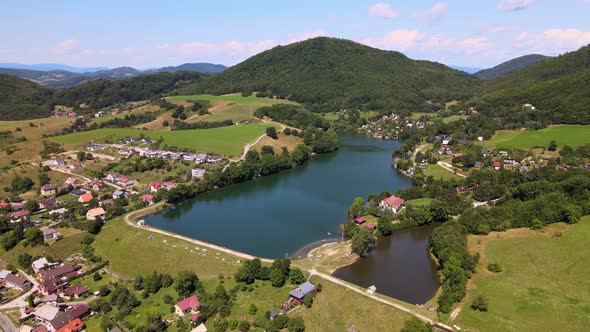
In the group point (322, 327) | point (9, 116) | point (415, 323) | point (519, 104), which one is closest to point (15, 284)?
point (322, 327)

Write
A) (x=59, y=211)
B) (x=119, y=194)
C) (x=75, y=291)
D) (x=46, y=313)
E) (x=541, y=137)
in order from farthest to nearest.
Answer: (x=541, y=137)
(x=119, y=194)
(x=59, y=211)
(x=75, y=291)
(x=46, y=313)

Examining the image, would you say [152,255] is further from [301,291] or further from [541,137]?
[541,137]

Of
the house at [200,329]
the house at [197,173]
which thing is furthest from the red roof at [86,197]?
the house at [200,329]

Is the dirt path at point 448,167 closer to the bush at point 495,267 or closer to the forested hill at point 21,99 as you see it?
the bush at point 495,267

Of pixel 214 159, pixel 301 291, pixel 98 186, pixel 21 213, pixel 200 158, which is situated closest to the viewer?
pixel 301 291

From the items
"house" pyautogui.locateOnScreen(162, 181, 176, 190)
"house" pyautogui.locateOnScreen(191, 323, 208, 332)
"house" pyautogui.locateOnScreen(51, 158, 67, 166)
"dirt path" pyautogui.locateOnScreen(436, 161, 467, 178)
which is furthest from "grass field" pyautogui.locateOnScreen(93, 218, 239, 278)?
"dirt path" pyautogui.locateOnScreen(436, 161, 467, 178)

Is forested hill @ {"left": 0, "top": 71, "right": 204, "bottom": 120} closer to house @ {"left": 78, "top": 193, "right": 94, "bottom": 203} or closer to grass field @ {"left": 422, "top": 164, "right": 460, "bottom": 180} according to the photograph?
house @ {"left": 78, "top": 193, "right": 94, "bottom": 203}

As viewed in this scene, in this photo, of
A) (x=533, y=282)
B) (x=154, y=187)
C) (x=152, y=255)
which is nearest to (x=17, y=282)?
(x=152, y=255)

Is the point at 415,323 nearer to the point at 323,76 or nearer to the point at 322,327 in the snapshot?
the point at 322,327
